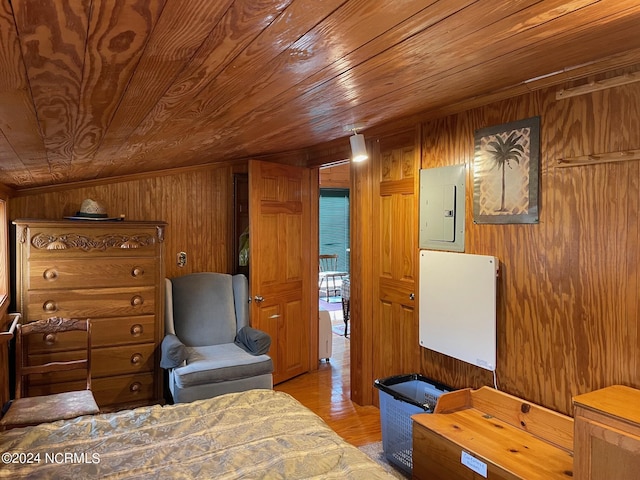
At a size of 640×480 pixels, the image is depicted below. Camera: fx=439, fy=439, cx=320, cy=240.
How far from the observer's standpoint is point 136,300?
11.0 feet

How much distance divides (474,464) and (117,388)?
8.51ft

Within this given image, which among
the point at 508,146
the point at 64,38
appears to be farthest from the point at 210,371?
the point at 64,38

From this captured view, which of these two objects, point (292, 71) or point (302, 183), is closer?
point (292, 71)

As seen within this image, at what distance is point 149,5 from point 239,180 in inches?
144

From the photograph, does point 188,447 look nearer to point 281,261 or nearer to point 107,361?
point 107,361

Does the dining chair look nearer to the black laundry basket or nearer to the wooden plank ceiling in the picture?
the wooden plank ceiling

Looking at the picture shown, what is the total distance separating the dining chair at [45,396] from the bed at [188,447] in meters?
0.70

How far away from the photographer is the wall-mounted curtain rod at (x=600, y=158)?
1.83m

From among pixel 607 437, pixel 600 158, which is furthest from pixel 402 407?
pixel 600 158

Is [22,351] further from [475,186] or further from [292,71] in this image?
[475,186]

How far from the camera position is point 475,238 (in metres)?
2.57

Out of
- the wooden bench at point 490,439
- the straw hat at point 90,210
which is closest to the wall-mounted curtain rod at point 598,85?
the wooden bench at point 490,439

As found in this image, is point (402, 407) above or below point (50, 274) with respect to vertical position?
below

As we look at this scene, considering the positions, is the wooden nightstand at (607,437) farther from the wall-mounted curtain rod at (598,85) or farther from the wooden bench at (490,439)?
the wall-mounted curtain rod at (598,85)
